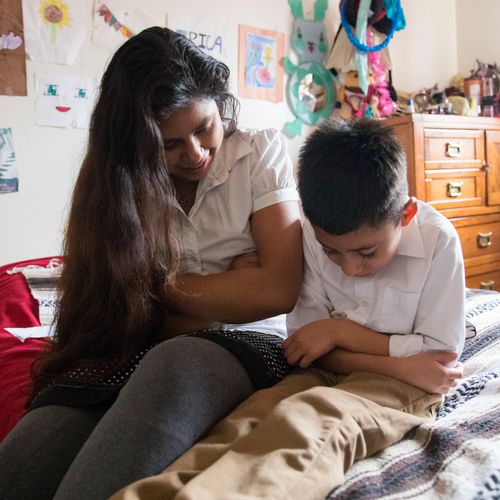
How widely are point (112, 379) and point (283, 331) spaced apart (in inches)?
13.5

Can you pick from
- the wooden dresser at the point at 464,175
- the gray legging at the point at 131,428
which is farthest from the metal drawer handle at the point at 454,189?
the gray legging at the point at 131,428

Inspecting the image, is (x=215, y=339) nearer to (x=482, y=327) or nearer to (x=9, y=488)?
(x=9, y=488)

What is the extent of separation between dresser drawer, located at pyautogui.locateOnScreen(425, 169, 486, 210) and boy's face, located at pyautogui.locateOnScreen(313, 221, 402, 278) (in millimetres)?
1693

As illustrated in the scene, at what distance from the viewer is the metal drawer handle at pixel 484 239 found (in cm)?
273

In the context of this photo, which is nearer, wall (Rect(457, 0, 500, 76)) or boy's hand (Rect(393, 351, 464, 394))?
boy's hand (Rect(393, 351, 464, 394))

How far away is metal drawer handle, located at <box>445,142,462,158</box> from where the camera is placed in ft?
8.36

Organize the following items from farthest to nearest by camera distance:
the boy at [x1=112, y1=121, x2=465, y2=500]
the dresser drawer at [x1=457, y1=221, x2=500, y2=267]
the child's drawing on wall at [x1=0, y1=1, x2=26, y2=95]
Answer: the dresser drawer at [x1=457, y1=221, x2=500, y2=267] < the child's drawing on wall at [x1=0, y1=1, x2=26, y2=95] < the boy at [x1=112, y1=121, x2=465, y2=500]

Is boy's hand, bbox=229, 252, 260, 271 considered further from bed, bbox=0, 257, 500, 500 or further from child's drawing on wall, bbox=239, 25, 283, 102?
child's drawing on wall, bbox=239, 25, 283, 102

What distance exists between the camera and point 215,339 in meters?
0.85

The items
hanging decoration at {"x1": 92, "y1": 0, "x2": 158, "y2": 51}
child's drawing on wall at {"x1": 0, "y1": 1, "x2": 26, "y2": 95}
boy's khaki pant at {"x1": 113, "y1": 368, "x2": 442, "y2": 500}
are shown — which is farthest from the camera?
hanging decoration at {"x1": 92, "y1": 0, "x2": 158, "y2": 51}

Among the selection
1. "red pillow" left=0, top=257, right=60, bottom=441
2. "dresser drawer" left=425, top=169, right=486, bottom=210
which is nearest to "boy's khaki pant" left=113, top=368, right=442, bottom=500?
"red pillow" left=0, top=257, right=60, bottom=441

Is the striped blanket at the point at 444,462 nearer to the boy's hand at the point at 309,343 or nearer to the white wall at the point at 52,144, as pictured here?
the boy's hand at the point at 309,343

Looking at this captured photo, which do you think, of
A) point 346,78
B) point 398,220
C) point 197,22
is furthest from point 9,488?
point 346,78

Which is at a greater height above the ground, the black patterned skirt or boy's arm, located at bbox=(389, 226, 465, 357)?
boy's arm, located at bbox=(389, 226, 465, 357)
